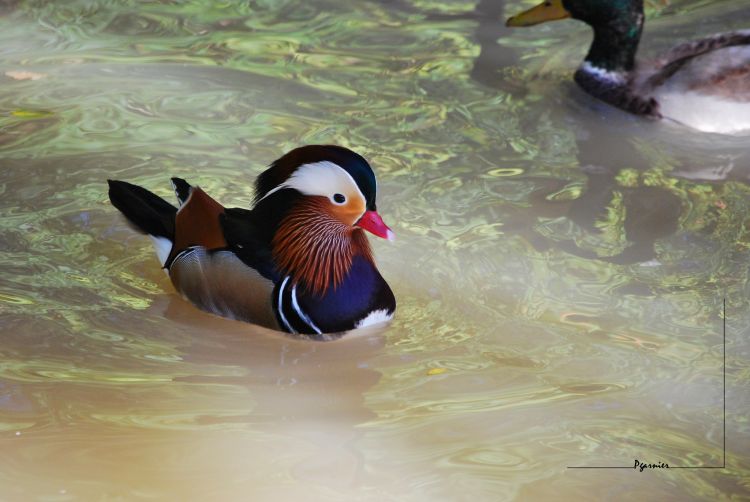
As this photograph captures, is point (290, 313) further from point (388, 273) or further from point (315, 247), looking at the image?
point (388, 273)

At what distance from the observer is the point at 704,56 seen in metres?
6.86

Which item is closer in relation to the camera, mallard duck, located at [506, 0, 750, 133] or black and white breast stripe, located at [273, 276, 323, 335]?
black and white breast stripe, located at [273, 276, 323, 335]

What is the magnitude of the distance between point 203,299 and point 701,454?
6.61ft

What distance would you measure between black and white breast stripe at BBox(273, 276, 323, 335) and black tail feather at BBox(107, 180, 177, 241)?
2.19 ft

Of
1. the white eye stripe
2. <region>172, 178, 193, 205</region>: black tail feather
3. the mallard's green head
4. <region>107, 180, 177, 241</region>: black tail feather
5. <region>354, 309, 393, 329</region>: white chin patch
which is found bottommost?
<region>354, 309, 393, 329</region>: white chin patch

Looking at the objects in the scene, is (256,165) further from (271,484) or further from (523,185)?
(271,484)

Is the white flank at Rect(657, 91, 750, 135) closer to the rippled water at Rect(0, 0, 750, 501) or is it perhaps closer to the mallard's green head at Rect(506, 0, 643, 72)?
the rippled water at Rect(0, 0, 750, 501)

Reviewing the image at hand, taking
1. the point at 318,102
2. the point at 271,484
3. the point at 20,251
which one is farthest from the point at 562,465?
the point at 318,102

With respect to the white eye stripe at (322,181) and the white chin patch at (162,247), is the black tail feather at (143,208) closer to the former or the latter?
the white chin patch at (162,247)

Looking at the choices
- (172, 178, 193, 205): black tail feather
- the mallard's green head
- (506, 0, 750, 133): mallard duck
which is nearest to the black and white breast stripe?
(172, 178, 193, 205): black tail feather

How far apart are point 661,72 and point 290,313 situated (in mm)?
3590

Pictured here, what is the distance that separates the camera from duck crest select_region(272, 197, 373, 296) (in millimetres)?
4469

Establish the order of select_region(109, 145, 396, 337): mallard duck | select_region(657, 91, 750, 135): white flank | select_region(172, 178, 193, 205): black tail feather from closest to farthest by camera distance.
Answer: select_region(109, 145, 396, 337): mallard duck < select_region(172, 178, 193, 205): black tail feather < select_region(657, 91, 750, 135): white flank

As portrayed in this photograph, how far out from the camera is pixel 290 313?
441 cm
